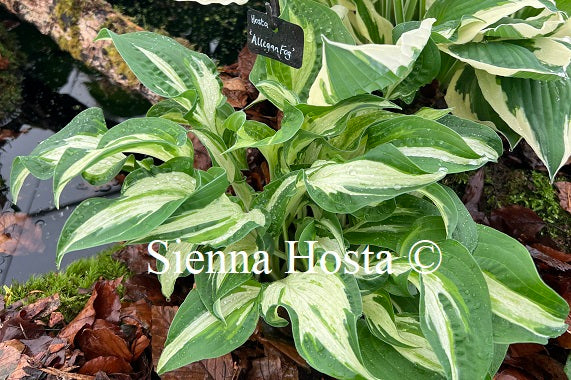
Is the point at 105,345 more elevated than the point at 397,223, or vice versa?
the point at 397,223

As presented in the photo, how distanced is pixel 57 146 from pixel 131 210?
0.86 feet

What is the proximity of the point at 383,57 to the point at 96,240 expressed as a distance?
531 millimetres

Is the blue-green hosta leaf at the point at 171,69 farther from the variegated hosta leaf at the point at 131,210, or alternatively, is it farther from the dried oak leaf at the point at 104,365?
the dried oak leaf at the point at 104,365

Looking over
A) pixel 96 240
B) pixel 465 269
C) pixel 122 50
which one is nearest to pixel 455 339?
pixel 465 269

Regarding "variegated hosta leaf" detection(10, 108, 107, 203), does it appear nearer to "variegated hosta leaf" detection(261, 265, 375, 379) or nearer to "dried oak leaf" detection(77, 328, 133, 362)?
"dried oak leaf" detection(77, 328, 133, 362)

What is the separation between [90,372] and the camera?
3.66 feet

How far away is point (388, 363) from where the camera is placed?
966mm

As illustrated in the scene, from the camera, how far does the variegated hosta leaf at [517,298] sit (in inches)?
34.4

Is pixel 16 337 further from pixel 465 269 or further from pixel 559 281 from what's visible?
pixel 559 281

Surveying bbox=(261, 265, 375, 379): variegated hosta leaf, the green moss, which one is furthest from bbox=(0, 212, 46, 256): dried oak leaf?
bbox=(261, 265, 375, 379): variegated hosta leaf

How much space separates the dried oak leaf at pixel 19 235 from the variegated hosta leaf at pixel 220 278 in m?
0.84

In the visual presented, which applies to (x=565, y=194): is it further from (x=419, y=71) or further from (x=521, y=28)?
(x=419, y=71)

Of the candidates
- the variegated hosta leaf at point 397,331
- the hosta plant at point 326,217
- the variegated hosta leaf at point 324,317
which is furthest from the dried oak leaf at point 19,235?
the variegated hosta leaf at point 397,331

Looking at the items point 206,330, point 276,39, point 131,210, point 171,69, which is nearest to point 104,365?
point 206,330
